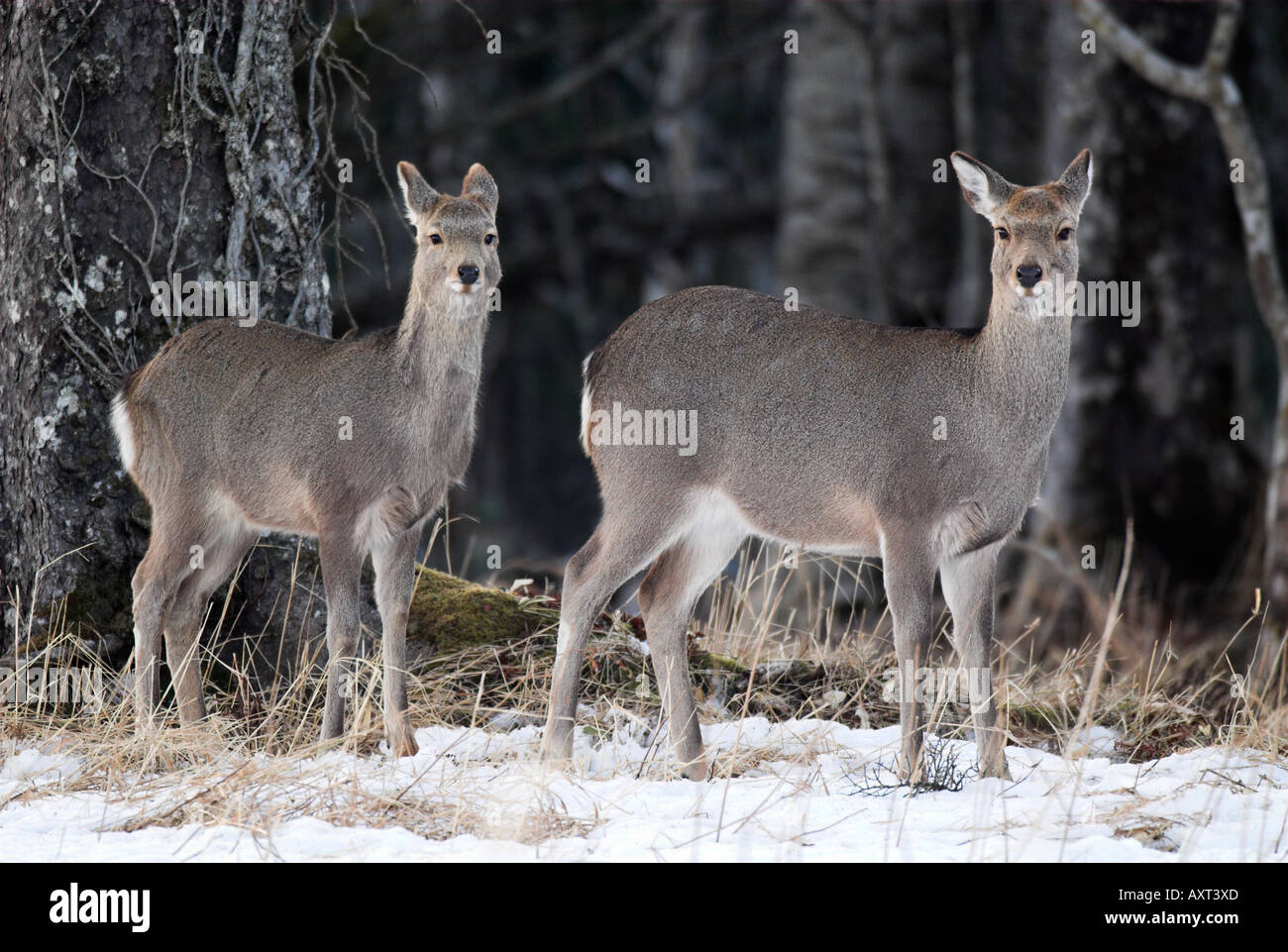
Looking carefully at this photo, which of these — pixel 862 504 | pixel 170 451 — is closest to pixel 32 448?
pixel 170 451

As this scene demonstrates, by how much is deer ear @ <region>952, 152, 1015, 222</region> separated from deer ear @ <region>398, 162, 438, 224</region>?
7.11 feet

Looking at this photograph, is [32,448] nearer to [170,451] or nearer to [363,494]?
[170,451]

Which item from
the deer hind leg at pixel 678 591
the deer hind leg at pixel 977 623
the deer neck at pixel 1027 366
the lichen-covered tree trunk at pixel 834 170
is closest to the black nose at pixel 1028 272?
the deer neck at pixel 1027 366

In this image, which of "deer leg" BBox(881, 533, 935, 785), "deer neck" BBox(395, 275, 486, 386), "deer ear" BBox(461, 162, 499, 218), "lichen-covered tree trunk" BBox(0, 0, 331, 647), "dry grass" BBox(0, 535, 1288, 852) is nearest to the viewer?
"dry grass" BBox(0, 535, 1288, 852)

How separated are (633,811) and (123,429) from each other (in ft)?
9.39

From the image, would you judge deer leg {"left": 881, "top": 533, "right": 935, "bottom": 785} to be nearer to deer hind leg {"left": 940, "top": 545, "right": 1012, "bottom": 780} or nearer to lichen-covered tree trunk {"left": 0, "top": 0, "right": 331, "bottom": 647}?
deer hind leg {"left": 940, "top": 545, "right": 1012, "bottom": 780}

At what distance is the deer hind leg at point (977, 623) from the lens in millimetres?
6617

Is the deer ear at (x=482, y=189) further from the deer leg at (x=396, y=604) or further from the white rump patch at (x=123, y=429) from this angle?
the white rump patch at (x=123, y=429)

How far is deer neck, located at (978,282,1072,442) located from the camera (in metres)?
6.68

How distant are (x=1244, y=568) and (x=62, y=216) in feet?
32.8

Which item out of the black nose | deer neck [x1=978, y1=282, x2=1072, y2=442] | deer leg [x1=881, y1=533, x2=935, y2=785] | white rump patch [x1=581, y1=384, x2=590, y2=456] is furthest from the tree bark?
white rump patch [x1=581, y1=384, x2=590, y2=456]

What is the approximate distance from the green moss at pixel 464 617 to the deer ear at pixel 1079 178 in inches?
126

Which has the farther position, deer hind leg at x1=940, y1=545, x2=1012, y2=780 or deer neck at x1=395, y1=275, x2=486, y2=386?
deer neck at x1=395, y1=275, x2=486, y2=386

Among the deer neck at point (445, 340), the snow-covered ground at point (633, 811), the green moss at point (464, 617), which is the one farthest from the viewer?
the green moss at point (464, 617)
